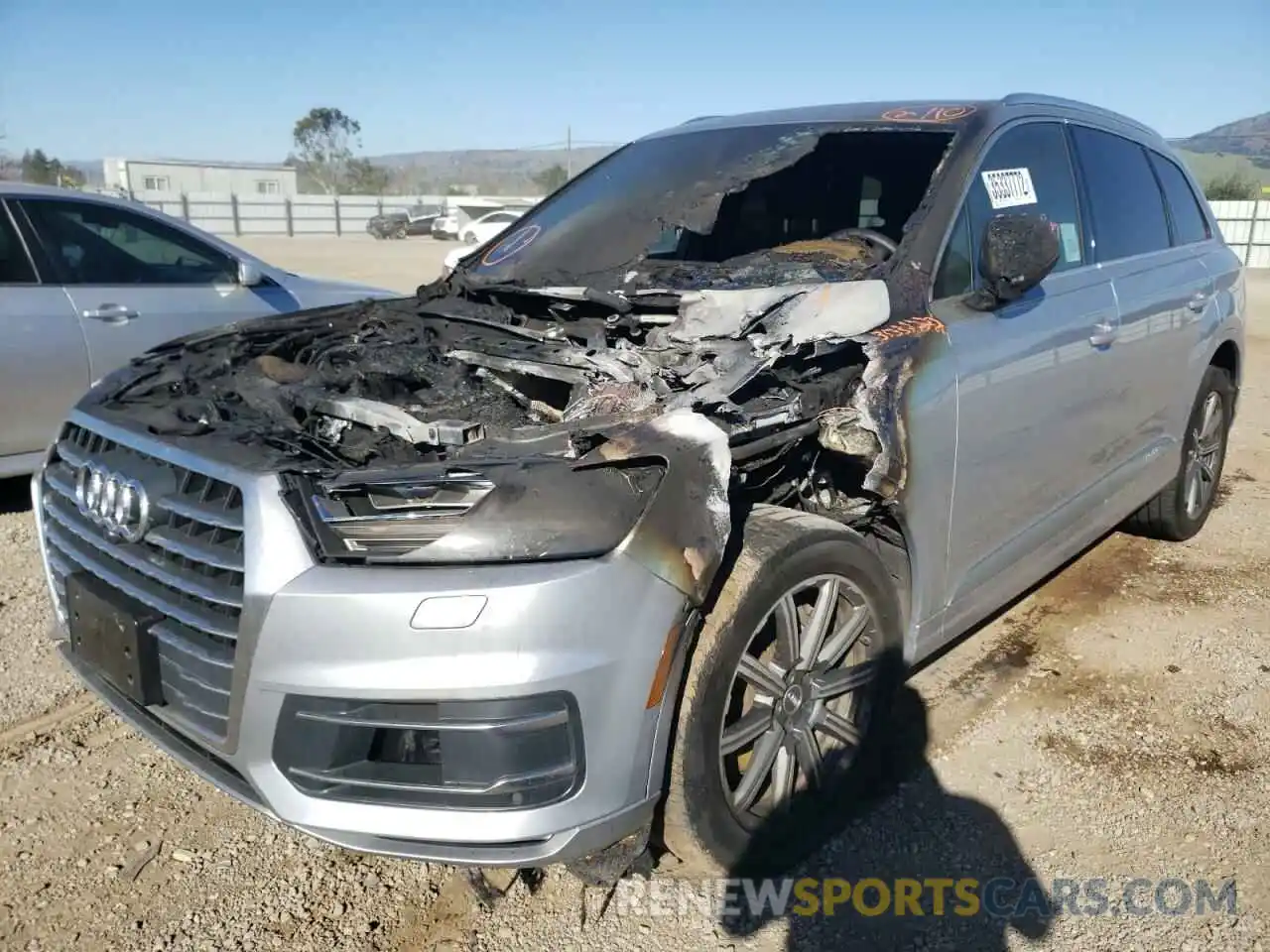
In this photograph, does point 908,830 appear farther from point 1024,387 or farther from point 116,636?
point 116,636

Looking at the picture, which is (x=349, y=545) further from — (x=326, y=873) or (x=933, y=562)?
(x=933, y=562)

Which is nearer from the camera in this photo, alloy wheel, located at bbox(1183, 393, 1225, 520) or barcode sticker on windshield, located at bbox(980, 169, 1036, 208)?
barcode sticker on windshield, located at bbox(980, 169, 1036, 208)

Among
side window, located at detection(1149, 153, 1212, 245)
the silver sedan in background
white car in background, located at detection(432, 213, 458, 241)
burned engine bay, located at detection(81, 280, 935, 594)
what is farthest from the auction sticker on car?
white car in background, located at detection(432, 213, 458, 241)

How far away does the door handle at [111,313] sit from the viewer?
499 cm

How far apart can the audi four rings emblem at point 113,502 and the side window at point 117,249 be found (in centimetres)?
308

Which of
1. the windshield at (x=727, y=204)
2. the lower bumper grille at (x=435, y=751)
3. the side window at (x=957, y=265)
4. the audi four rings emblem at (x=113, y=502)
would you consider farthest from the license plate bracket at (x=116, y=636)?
the side window at (x=957, y=265)

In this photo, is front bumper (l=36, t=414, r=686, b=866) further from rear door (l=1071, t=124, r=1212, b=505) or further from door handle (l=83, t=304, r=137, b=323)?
door handle (l=83, t=304, r=137, b=323)

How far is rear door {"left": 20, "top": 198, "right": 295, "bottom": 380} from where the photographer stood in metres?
4.99

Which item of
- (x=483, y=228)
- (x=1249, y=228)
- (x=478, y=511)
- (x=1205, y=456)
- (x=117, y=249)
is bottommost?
(x=1205, y=456)

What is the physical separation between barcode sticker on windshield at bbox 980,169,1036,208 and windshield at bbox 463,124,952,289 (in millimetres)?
184

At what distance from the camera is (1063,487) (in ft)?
11.2

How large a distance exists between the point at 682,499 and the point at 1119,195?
112 inches

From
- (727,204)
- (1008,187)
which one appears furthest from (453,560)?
(1008,187)

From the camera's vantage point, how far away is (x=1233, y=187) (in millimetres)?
32281
